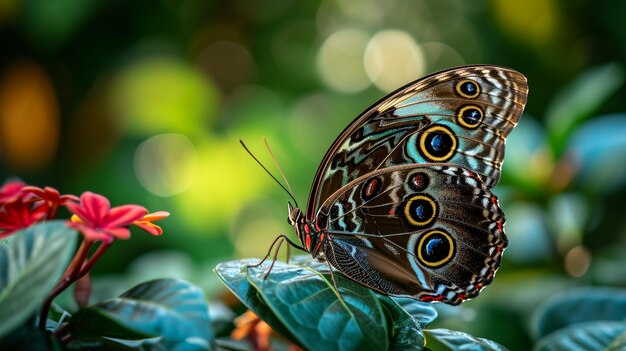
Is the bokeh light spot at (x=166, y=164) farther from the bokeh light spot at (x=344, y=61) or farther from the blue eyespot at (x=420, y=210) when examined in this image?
the blue eyespot at (x=420, y=210)

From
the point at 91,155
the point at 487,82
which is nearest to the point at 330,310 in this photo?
the point at 487,82

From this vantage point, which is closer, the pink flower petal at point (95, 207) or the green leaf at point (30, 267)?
the green leaf at point (30, 267)

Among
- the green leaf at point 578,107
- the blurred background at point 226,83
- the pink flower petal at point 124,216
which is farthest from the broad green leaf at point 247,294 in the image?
the blurred background at point 226,83

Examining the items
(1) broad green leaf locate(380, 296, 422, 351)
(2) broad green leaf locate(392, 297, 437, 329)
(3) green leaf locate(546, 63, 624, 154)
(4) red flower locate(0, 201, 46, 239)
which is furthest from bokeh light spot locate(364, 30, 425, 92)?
(4) red flower locate(0, 201, 46, 239)

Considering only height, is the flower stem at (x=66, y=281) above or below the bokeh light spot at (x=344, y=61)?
below

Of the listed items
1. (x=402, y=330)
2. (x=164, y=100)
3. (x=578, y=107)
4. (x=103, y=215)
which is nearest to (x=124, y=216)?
(x=103, y=215)

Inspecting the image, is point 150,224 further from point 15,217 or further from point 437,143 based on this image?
point 437,143
